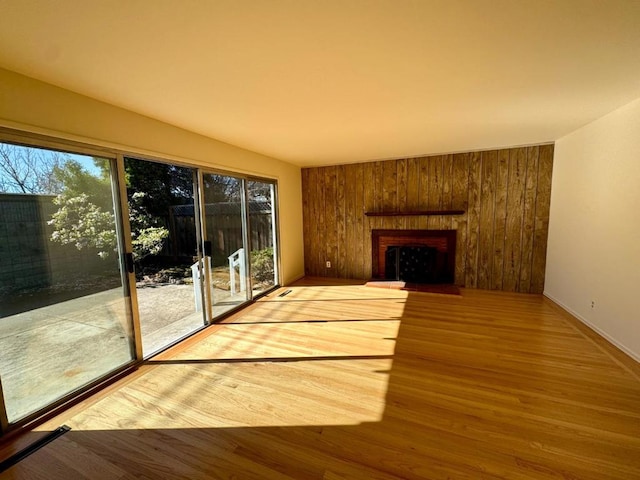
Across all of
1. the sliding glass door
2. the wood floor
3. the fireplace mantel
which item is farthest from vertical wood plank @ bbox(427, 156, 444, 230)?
the sliding glass door

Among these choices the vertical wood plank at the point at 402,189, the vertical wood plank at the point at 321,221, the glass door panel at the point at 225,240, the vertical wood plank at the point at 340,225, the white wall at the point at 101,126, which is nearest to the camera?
the white wall at the point at 101,126

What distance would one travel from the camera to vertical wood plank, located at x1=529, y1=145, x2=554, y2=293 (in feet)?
12.9

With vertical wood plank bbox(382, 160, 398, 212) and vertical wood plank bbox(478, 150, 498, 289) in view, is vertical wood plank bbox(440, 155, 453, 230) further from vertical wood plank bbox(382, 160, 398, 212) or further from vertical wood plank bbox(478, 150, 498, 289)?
vertical wood plank bbox(382, 160, 398, 212)

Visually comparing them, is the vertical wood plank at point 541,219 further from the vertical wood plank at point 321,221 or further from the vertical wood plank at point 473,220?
the vertical wood plank at point 321,221

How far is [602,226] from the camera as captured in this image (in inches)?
109

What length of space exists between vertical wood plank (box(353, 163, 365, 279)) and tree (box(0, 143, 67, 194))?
405cm

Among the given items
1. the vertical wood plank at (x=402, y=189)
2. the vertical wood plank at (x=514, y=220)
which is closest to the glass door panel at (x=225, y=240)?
the vertical wood plank at (x=402, y=189)

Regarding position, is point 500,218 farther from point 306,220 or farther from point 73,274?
point 73,274

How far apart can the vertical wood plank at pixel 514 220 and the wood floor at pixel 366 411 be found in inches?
51.5

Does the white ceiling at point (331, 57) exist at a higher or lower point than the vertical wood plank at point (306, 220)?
higher

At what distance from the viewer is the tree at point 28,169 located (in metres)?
1.68

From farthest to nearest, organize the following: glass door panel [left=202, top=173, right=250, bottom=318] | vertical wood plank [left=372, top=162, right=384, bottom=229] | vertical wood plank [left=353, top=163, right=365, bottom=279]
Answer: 1. vertical wood plank [left=353, top=163, right=365, bottom=279]
2. vertical wood plank [left=372, top=162, right=384, bottom=229]
3. glass door panel [left=202, top=173, right=250, bottom=318]

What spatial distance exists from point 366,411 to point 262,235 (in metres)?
3.14

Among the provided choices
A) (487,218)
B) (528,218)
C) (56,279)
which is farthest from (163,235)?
(528,218)
